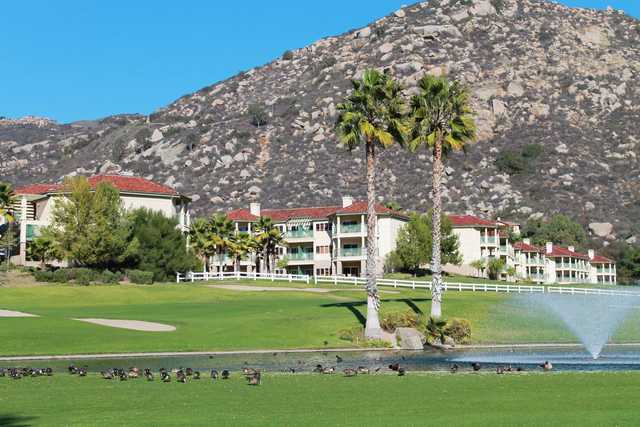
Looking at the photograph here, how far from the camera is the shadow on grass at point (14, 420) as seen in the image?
20766 mm

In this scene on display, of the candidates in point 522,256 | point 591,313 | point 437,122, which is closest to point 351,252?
point 522,256

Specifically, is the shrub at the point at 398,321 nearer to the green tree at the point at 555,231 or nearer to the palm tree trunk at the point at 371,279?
the palm tree trunk at the point at 371,279

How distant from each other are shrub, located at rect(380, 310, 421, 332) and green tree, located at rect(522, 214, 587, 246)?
106m

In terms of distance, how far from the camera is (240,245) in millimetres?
104188

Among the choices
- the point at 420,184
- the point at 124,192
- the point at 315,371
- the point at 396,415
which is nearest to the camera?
the point at 396,415

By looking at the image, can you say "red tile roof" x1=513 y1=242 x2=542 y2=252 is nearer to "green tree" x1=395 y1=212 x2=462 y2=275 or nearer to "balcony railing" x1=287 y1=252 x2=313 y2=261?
"green tree" x1=395 y1=212 x2=462 y2=275

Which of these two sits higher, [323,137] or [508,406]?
[323,137]

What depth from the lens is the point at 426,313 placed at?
5778 centimetres

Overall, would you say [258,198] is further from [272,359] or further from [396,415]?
[396,415]

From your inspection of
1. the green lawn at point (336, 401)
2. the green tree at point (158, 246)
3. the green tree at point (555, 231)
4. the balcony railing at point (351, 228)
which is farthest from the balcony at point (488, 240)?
the green lawn at point (336, 401)

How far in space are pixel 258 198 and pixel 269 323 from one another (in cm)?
11028

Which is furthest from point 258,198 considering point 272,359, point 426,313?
point 272,359

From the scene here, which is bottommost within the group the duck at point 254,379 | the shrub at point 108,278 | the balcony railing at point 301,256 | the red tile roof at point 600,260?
the duck at point 254,379

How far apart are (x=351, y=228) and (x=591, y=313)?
4818 centimetres
